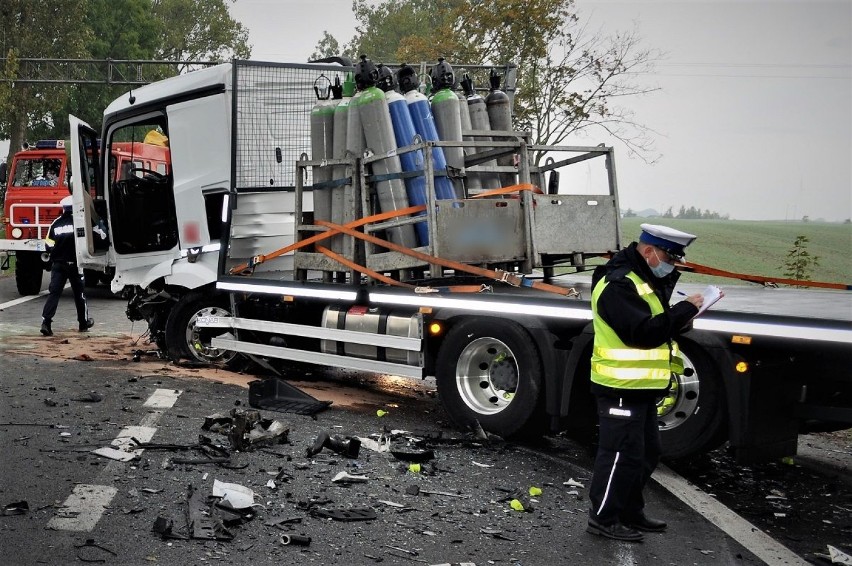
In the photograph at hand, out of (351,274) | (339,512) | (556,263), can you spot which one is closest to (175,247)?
(351,274)

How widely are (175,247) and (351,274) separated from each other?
2824mm

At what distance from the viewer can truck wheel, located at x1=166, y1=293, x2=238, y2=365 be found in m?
10.0

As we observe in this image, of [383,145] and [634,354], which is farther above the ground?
[383,145]

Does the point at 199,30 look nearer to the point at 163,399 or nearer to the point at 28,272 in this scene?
the point at 28,272

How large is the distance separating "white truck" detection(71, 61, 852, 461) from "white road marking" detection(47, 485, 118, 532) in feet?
9.17

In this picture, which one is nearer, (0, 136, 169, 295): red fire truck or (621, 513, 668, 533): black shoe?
Answer: (621, 513, 668, 533): black shoe

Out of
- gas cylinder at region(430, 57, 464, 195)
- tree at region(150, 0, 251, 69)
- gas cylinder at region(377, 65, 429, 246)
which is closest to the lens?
gas cylinder at region(377, 65, 429, 246)

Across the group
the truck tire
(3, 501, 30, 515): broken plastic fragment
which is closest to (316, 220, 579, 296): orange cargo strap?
(3, 501, 30, 515): broken plastic fragment

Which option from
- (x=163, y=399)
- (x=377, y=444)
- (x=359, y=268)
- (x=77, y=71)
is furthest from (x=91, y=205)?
(x=77, y=71)

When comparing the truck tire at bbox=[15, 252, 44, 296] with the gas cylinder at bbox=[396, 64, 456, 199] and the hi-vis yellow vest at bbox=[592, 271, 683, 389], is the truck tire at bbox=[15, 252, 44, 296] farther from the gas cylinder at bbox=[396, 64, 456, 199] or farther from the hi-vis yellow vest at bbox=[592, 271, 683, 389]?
the hi-vis yellow vest at bbox=[592, 271, 683, 389]

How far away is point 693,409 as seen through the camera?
236 inches

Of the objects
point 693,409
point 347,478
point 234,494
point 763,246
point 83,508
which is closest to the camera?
point 83,508

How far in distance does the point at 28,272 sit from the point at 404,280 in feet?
41.4

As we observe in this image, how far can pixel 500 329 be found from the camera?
6.92 metres
